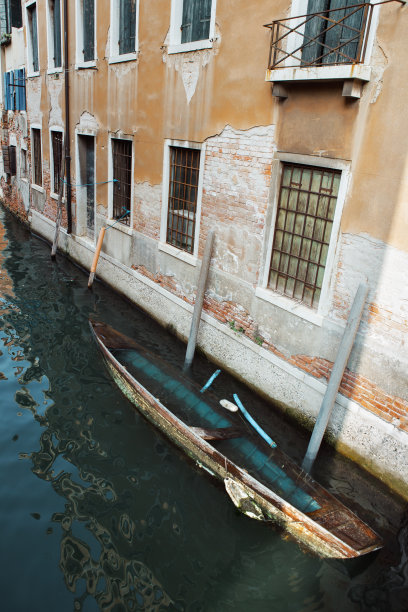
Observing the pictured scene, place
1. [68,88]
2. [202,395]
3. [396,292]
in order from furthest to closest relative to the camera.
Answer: [68,88] < [202,395] < [396,292]

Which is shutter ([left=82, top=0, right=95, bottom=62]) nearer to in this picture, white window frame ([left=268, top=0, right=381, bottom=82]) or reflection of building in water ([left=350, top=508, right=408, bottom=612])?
white window frame ([left=268, top=0, right=381, bottom=82])

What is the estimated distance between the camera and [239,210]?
641 cm

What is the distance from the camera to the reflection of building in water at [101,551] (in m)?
3.86

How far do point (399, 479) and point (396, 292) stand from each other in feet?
6.29

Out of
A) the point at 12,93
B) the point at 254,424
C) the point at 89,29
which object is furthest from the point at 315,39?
the point at 12,93

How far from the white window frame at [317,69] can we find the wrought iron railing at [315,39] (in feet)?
0.11

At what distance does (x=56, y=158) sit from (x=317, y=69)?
32.9ft

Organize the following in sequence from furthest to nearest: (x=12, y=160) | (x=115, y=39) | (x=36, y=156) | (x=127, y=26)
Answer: (x=12, y=160)
(x=36, y=156)
(x=115, y=39)
(x=127, y=26)

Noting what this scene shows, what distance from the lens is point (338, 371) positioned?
492cm

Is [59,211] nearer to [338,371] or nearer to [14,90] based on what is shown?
[14,90]

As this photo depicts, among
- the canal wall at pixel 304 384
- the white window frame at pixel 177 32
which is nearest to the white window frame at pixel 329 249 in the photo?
the canal wall at pixel 304 384

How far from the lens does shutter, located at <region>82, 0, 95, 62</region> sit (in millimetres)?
10055

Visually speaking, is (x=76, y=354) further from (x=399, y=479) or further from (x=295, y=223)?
(x=399, y=479)

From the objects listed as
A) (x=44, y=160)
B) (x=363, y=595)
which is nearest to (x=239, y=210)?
(x=363, y=595)
